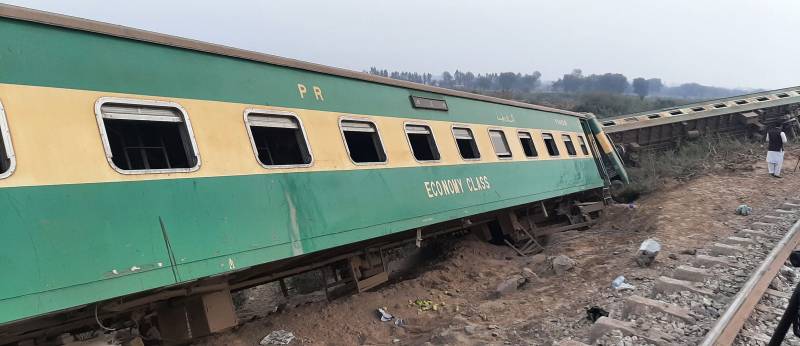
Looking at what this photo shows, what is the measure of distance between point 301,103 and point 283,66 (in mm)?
416

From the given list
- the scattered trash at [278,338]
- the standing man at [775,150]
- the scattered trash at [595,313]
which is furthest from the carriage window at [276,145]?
the standing man at [775,150]

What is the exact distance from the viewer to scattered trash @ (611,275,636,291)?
6.12 metres

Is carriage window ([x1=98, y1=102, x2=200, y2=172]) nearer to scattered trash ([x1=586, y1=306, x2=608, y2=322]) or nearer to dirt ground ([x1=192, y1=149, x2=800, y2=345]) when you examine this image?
dirt ground ([x1=192, y1=149, x2=800, y2=345])

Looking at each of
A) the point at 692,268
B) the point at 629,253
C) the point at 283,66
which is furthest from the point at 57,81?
the point at 629,253

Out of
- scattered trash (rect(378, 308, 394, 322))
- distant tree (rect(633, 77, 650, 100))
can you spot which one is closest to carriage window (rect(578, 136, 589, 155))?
scattered trash (rect(378, 308, 394, 322))

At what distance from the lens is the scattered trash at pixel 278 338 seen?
5.30m

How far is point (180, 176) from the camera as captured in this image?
385cm

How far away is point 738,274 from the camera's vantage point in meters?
5.97

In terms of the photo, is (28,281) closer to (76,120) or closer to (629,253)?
(76,120)

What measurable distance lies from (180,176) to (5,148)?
3.65 ft

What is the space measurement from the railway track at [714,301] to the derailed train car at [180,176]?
2627mm

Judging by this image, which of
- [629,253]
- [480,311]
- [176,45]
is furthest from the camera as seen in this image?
[629,253]

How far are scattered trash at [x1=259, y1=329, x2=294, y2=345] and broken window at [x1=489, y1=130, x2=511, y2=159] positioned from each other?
4845mm

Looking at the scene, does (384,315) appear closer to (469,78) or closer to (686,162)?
(686,162)
